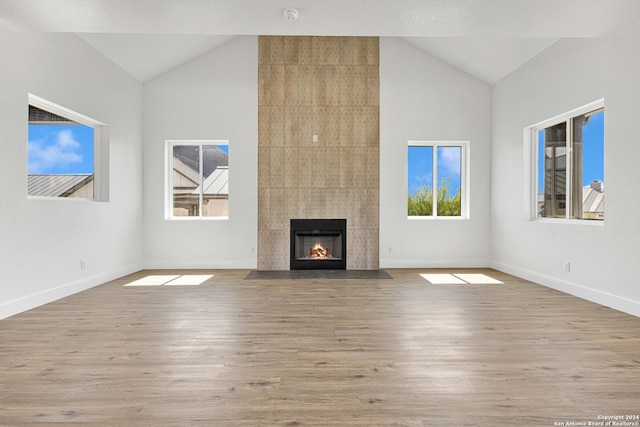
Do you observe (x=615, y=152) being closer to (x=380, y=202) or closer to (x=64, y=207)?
(x=380, y=202)

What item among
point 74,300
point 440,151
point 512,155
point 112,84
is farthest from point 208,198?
point 512,155

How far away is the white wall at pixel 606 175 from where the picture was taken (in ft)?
11.9

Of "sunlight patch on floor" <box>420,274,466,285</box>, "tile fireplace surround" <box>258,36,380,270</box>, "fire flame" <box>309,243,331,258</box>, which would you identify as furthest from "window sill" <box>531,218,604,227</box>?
"fire flame" <box>309,243,331,258</box>

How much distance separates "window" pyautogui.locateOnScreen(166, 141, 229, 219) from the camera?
256 inches

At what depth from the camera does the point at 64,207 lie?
4301mm

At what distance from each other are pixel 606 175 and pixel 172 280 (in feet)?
17.4

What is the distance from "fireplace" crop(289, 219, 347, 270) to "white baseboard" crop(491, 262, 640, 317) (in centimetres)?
259

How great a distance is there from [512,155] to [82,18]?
557cm

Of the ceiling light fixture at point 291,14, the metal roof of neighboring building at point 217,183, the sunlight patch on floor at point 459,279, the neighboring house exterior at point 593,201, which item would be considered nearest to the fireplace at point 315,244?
the metal roof of neighboring building at point 217,183

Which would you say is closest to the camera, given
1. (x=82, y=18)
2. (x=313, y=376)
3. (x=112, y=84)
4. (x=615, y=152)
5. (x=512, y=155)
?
(x=313, y=376)

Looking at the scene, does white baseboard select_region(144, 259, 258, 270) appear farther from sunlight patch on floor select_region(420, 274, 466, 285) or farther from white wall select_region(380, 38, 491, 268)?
sunlight patch on floor select_region(420, 274, 466, 285)

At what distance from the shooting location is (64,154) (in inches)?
179

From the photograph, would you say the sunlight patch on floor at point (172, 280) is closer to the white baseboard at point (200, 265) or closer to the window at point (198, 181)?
the white baseboard at point (200, 265)

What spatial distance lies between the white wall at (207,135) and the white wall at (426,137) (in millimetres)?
2202
